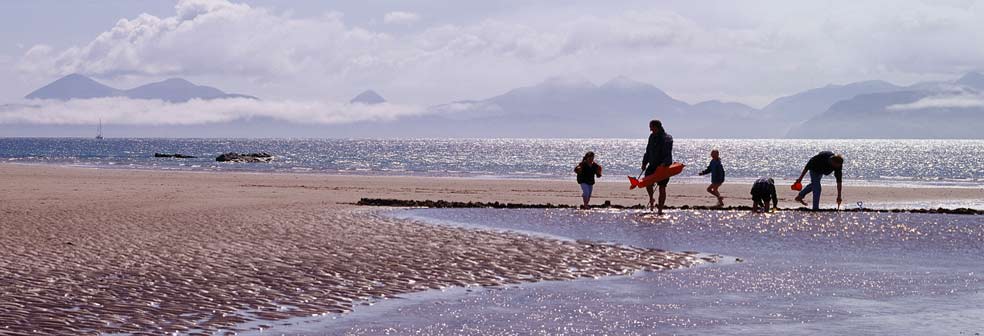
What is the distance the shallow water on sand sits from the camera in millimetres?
8273

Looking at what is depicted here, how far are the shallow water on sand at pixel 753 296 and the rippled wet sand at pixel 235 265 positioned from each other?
0.82 m

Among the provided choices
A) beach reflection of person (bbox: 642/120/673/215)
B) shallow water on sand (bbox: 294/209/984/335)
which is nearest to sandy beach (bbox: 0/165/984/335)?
shallow water on sand (bbox: 294/209/984/335)

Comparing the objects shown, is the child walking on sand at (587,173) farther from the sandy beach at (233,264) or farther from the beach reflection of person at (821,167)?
the sandy beach at (233,264)

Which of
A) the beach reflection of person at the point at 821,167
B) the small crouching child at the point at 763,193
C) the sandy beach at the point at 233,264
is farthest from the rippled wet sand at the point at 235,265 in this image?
the beach reflection of person at the point at 821,167

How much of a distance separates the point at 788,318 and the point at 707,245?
602cm

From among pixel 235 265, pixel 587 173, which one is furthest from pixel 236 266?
pixel 587 173

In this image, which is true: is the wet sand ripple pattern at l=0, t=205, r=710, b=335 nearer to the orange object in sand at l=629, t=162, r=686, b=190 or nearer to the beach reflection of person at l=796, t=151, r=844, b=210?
the orange object in sand at l=629, t=162, r=686, b=190

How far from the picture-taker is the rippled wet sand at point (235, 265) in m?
A: 8.88

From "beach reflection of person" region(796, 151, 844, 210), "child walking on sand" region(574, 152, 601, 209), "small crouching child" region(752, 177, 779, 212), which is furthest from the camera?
"child walking on sand" region(574, 152, 601, 209)

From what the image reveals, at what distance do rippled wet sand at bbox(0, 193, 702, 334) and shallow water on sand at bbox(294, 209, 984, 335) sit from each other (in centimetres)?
82

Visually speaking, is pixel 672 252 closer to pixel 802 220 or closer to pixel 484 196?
pixel 802 220

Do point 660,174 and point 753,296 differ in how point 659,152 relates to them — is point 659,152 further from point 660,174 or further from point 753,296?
point 753,296

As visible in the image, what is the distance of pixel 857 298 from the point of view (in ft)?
31.8

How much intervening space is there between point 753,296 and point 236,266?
6.48m
